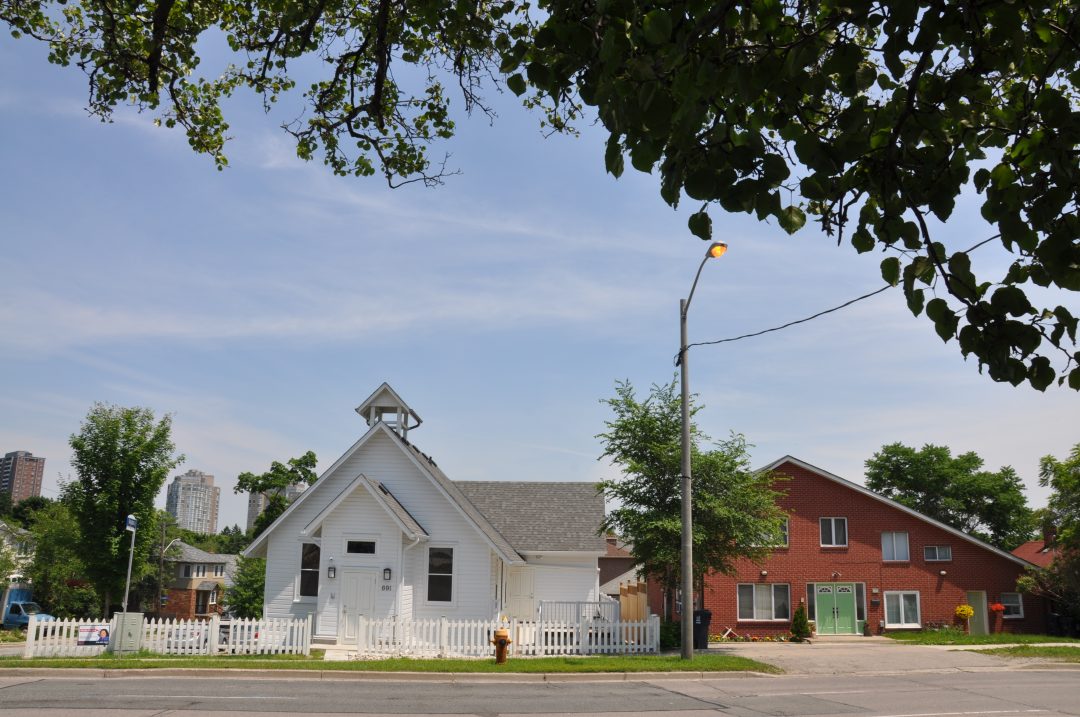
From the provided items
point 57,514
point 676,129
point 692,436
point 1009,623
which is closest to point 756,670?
point 692,436

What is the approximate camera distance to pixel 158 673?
60.0ft

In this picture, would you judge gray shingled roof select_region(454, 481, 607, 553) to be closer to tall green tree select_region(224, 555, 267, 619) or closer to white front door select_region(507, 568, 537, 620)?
white front door select_region(507, 568, 537, 620)

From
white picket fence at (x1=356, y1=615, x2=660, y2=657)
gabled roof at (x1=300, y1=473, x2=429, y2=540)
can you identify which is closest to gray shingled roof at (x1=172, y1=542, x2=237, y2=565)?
gabled roof at (x1=300, y1=473, x2=429, y2=540)

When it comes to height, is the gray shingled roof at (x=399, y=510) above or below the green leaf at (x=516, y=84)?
below

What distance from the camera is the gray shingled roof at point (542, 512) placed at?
105ft

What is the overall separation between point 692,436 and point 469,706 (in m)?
14.8

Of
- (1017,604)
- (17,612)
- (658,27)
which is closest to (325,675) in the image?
(658,27)

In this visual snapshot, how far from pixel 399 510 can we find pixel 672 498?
8.53 m

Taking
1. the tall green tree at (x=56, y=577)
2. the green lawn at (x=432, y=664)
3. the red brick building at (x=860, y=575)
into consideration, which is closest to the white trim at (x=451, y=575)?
the green lawn at (x=432, y=664)

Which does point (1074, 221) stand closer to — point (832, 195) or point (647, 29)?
point (832, 195)

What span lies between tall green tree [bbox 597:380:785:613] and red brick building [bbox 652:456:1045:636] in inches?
375

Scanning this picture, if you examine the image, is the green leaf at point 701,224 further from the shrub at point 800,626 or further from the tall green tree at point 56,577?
the tall green tree at point 56,577

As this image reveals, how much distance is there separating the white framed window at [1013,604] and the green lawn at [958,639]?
3.00 meters

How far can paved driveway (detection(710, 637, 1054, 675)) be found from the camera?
22580mm
